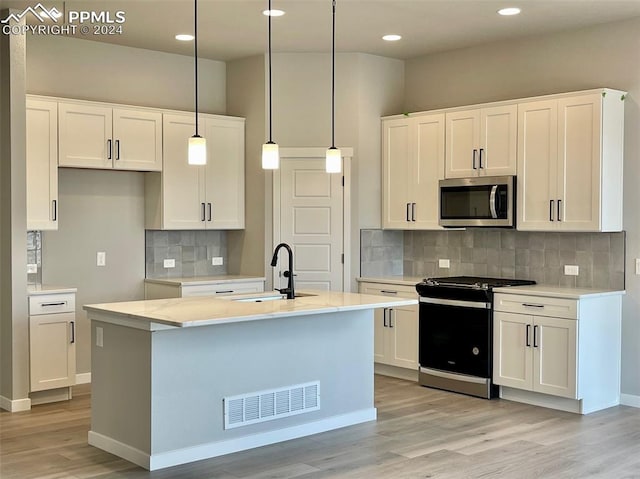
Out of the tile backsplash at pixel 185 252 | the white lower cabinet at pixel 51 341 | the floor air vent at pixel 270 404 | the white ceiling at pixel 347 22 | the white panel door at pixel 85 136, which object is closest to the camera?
the floor air vent at pixel 270 404

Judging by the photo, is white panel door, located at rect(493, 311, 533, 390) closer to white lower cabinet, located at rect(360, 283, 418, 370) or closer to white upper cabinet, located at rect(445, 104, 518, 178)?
white lower cabinet, located at rect(360, 283, 418, 370)

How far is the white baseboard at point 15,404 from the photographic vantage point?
5.67m

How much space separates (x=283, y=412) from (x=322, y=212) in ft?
8.55

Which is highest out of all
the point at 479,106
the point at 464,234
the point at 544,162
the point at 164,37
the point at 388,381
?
the point at 164,37

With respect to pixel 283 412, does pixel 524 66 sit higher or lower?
higher

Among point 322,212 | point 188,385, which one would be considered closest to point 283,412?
point 188,385

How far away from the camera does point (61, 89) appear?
21.2 feet

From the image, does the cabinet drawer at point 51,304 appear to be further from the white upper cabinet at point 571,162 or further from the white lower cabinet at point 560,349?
the white upper cabinet at point 571,162

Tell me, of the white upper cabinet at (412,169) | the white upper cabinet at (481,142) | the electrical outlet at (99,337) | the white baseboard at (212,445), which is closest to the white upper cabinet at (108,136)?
the electrical outlet at (99,337)

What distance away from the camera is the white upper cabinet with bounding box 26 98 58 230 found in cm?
595

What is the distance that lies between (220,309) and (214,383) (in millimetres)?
465

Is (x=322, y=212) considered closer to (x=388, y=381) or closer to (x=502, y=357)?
(x=388, y=381)
